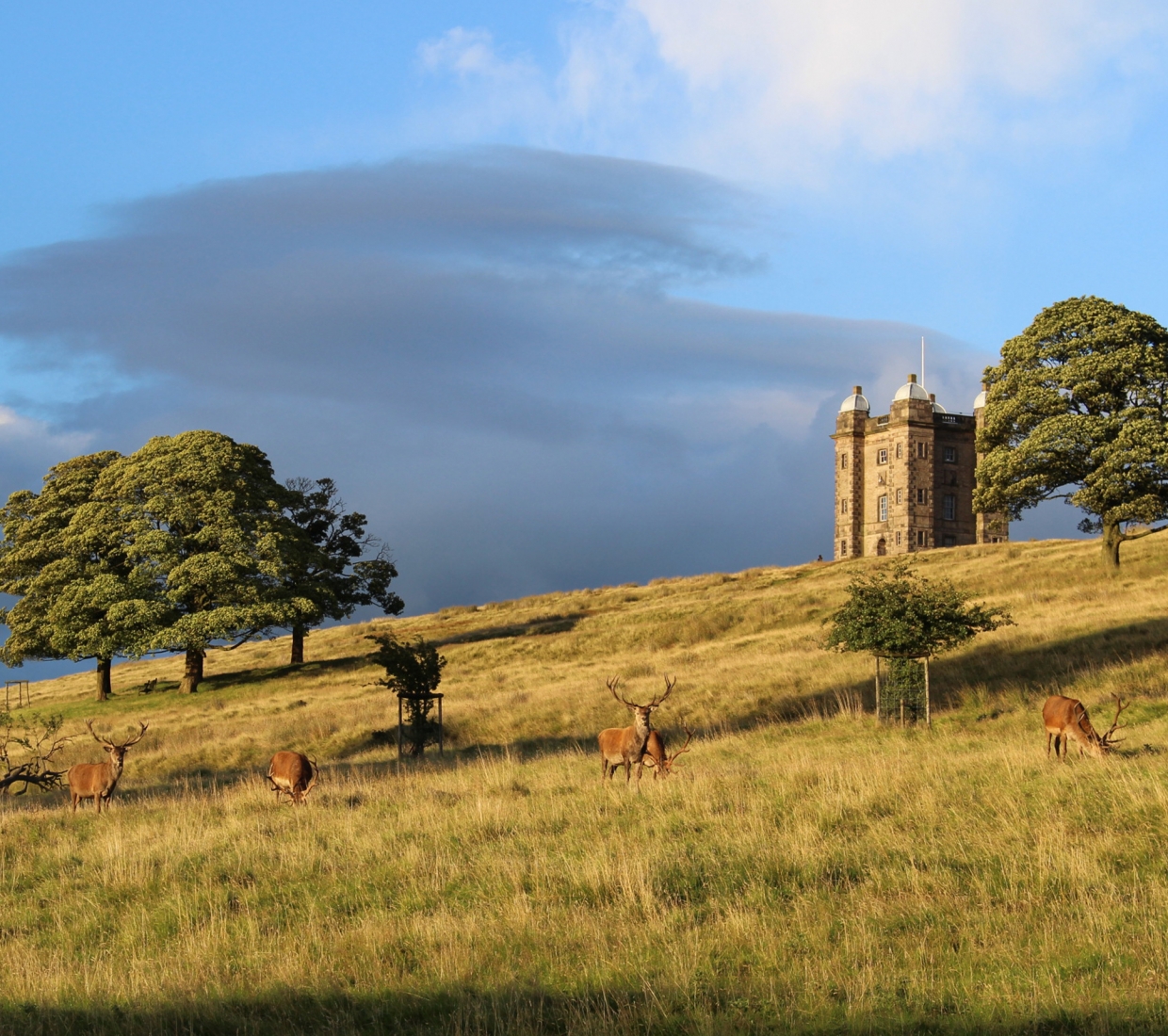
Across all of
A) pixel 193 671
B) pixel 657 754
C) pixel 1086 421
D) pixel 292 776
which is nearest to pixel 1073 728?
pixel 657 754

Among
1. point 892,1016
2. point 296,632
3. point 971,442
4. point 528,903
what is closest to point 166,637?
point 296,632

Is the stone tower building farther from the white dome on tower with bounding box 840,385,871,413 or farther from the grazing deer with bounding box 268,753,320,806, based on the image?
the grazing deer with bounding box 268,753,320,806

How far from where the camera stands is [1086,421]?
43.3 m

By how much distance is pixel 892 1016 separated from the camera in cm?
691

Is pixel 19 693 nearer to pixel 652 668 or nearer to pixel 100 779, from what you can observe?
pixel 652 668

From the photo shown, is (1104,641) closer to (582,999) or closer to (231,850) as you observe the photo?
(231,850)

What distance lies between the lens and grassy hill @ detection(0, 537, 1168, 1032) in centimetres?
739

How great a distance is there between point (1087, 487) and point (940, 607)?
20.6 m

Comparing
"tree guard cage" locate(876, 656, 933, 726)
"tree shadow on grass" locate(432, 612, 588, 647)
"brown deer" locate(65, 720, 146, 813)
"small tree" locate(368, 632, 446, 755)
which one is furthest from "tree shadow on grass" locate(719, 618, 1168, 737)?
"tree shadow on grass" locate(432, 612, 588, 647)

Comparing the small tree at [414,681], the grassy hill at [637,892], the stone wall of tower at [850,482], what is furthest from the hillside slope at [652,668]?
the stone wall of tower at [850,482]

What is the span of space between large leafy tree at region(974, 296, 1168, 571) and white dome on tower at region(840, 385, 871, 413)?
179 feet

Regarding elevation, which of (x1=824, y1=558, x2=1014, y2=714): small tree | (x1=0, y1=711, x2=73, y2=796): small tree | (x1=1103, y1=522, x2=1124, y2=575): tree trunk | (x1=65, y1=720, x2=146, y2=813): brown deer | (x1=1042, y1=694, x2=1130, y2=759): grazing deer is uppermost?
(x1=1103, y1=522, x2=1124, y2=575): tree trunk

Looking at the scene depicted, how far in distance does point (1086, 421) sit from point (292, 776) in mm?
36215

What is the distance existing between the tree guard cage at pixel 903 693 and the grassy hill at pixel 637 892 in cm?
61
